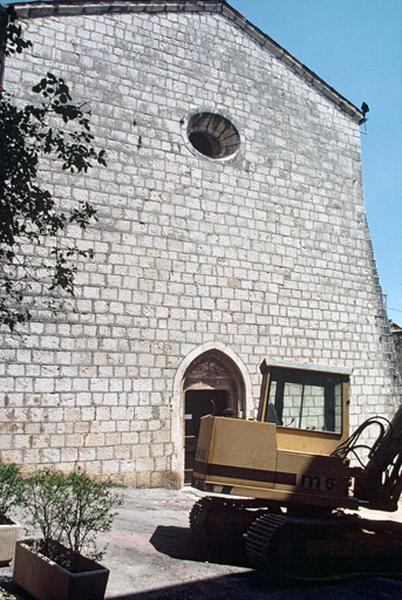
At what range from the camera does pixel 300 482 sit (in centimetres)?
538

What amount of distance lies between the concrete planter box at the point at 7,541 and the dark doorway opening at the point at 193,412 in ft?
16.3

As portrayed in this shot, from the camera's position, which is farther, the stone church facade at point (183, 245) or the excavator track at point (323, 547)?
the stone church facade at point (183, 245)

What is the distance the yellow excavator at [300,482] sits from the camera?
17.2ft

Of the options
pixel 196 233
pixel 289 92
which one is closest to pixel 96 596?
pixel 196 233

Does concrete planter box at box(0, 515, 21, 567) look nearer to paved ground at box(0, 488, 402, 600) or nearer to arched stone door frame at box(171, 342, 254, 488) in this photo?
paved ground at box(0, 488, 402, 600)

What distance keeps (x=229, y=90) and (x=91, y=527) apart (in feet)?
29.5

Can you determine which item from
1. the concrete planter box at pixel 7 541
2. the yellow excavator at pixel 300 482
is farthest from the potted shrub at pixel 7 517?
the yellow excavator at pixel 300 482

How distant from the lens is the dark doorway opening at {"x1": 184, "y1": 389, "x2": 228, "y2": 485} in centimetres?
943

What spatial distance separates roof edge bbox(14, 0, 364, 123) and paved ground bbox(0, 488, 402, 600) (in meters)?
8.00

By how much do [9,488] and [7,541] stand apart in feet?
1.63

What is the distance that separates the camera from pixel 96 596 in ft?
12.8

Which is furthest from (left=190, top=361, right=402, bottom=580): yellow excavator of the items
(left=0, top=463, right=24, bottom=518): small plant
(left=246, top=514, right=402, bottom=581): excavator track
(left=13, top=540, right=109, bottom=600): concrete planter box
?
(left=0, top=463, right=24, bottom=518): small plant

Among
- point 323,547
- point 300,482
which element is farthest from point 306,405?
point 323,547

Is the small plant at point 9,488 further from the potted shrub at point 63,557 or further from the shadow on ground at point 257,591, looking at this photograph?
the shadow on ground at point 257,591
